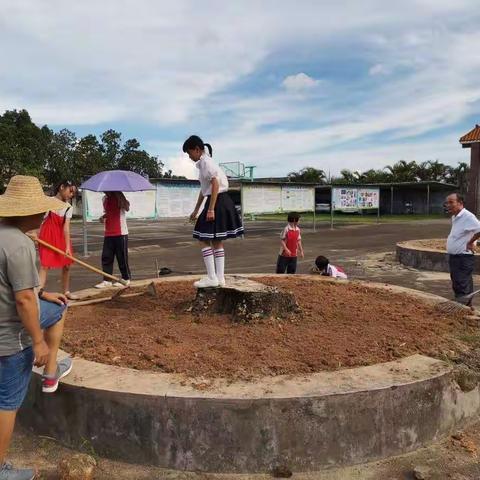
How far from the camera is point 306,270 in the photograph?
37.0 ft

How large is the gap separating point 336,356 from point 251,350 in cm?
61

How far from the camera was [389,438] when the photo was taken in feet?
10.4

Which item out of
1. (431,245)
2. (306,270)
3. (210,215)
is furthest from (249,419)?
(431,245)

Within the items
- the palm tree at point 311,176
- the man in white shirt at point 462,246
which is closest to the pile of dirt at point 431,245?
the man in white shirt at point 462,246

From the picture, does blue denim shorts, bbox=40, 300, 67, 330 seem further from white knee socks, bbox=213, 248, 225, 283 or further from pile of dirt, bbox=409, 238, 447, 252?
pile of dirt, bbox=409, 238, 447, 252

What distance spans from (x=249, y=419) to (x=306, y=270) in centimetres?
839

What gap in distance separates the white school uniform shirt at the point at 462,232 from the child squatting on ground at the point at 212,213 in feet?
9.12

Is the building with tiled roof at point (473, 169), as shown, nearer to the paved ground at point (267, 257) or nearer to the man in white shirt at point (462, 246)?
the paved ground at point (267, 257)

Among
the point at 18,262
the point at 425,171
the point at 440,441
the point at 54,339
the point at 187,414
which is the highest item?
the point at 425,171

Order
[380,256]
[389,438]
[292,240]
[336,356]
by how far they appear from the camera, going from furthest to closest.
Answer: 1. [380,256]
2. [292,240]
3. [336,356]
4. [389,438]

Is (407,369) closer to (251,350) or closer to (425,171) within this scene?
(251,350)

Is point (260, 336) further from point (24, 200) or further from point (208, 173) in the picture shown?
point (24, 200)

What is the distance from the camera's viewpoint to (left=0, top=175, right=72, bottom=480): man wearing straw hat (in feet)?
8.66

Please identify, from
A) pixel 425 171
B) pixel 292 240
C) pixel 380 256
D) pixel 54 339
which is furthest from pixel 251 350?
pixel 425 171
